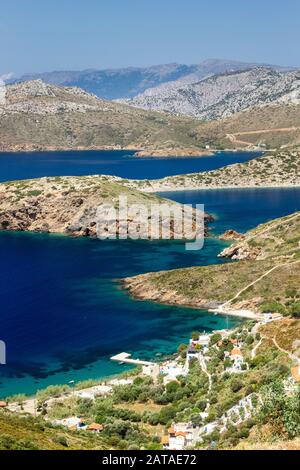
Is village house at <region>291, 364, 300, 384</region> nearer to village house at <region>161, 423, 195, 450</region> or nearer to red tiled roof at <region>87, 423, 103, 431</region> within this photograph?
village house at <region>161, 423, 195, 450</region>

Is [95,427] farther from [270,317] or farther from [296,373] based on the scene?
[270,317]

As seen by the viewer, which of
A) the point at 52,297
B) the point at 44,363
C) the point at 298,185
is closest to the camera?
the point at 44,363

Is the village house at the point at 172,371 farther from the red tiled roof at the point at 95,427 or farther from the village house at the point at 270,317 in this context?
the village house at the point at 270,317

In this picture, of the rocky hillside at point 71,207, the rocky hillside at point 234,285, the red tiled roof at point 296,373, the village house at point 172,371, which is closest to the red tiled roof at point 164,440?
the red tiled roof at point 296,373

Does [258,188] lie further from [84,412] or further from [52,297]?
[84,412]

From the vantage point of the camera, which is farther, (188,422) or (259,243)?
(259,243)

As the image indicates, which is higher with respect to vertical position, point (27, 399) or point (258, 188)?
point (258, 188)

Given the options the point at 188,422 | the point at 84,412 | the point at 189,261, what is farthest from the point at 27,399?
the point at 189,261

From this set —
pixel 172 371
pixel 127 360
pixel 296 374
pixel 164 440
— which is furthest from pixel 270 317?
pixel 164 440
